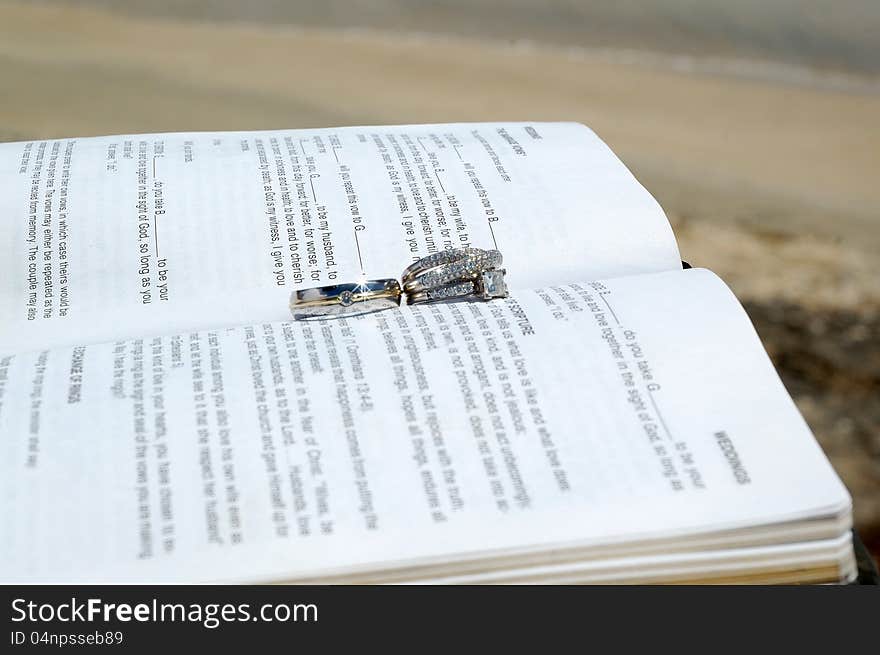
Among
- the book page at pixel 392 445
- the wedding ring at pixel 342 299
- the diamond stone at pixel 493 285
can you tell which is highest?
the diamond stone at pixel 493 285

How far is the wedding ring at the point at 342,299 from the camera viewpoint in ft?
1.90

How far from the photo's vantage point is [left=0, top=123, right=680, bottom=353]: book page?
596 millimetres

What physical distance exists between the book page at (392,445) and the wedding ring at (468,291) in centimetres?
3

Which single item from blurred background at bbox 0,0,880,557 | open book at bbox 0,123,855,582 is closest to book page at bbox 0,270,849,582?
open book at bbox 0,123,855,582

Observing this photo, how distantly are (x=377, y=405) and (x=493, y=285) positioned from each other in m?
0.13

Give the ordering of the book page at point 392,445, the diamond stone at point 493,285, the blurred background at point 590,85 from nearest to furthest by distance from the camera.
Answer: the book page at point 392,445 → the diamond stone at point 493,285 → the blurred background at point 590,85

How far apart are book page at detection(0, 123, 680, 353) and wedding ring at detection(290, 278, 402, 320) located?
0.5 inches

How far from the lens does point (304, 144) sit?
721mm

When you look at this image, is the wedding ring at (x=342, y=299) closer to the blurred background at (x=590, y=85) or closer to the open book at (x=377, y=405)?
the open book at (x=377, y=405)

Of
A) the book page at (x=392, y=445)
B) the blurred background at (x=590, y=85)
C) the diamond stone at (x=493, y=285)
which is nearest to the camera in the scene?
the book page at (x=392, y=445)

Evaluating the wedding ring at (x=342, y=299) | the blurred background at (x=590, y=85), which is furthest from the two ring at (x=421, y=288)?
the blurred background at (x=590, y=85)

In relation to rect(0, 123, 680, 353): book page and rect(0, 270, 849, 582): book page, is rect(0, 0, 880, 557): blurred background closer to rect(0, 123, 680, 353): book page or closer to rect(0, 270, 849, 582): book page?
rect(0, 123, 680, 353): book page

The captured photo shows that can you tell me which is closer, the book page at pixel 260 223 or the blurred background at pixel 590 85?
the book page at pixel 260 223
